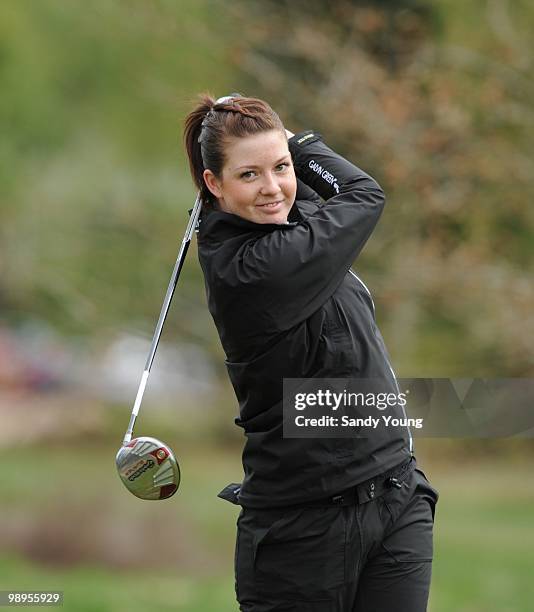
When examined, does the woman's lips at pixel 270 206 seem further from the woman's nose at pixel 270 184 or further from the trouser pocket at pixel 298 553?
the trouser pocket at pixel 298 553

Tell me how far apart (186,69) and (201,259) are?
941cm

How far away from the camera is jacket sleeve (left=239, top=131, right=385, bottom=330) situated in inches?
A: 120

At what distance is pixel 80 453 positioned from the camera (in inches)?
636

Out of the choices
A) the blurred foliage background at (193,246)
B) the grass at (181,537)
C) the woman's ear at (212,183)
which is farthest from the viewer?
the blurred foliage background at (193,246)

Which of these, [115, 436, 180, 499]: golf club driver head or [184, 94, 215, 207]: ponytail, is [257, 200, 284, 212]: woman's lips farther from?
[115, 436, 180, 499]: golf club driver head

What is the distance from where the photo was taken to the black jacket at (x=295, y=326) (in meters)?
3.06

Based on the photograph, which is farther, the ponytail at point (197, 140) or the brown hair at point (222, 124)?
the ponytail at point (197, 140)

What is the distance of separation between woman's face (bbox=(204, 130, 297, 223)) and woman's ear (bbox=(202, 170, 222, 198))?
0.06m

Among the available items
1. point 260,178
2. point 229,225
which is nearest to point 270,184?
point 260,178

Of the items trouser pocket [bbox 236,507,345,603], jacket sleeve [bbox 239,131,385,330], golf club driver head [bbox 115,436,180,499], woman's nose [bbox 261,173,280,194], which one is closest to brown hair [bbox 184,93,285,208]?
woman's nose [bbox 261,173,280,194]

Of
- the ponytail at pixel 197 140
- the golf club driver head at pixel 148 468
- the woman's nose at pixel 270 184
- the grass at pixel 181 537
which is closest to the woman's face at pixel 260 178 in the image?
the woman's nose at pixel 270 184

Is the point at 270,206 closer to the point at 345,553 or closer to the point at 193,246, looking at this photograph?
the point at 345,553

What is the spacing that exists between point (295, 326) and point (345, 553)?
0.59 m

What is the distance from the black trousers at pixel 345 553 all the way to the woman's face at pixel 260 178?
0.74 meters
